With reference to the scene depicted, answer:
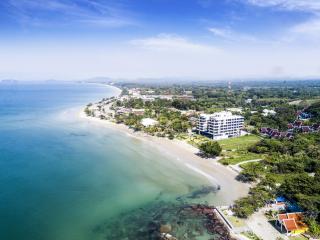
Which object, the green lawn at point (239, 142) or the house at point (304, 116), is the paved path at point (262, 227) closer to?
the green lawn at point (239, 142)

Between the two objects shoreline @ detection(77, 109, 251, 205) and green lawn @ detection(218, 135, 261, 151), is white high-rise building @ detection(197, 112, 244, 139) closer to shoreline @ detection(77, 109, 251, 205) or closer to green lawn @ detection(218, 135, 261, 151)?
green lawn @ detection(218, 135, 261, 151)

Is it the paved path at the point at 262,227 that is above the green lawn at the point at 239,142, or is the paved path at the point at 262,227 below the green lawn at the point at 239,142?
above

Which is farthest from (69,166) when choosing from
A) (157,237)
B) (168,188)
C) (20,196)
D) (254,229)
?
(254,229)

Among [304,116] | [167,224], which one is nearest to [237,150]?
[167,224]

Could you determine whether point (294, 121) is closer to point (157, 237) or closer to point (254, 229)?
point (254, 229)

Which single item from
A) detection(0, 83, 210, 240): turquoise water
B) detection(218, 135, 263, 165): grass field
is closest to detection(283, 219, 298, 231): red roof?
detection(0, 83, 210, 240): turquoise water

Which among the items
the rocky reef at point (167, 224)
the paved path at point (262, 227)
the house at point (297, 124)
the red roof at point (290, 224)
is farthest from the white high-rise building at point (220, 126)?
the red roof at point (290, 224)
